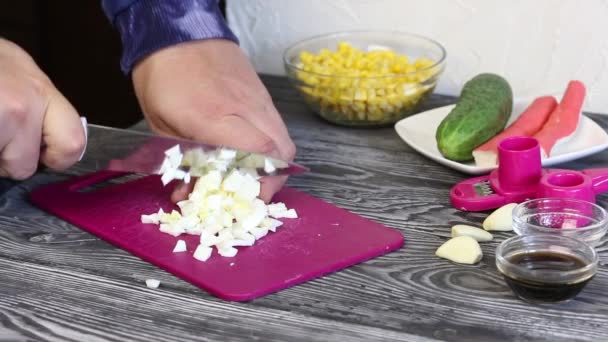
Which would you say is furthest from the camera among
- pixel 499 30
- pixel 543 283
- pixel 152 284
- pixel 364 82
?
pixel 499 30

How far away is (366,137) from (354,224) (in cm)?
37

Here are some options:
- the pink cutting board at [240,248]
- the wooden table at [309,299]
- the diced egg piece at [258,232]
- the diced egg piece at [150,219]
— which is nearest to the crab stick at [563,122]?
the wooden table at [309,299]

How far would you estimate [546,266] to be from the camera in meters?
1.05

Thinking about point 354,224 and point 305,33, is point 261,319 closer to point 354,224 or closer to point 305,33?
point 354,224

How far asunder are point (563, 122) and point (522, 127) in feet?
0.19

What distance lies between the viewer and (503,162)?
1.26 meters

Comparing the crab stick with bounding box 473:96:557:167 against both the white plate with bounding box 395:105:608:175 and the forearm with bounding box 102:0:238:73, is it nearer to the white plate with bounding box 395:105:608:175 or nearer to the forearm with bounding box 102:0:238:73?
the white plate with bounding box 395:105:608:175

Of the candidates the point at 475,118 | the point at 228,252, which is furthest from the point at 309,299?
the point at 475,118

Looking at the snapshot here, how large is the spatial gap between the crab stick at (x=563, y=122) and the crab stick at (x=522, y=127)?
0.04 feet

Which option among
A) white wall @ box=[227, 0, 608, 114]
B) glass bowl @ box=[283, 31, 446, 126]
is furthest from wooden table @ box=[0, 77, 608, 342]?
white wall @ box=[227, 0, 608, 114]

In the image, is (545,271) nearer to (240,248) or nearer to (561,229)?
(561,229)

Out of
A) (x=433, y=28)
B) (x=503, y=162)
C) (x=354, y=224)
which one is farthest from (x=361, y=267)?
(x=433, y=28)

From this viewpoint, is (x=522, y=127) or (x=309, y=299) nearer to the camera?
(x=309, y=299)

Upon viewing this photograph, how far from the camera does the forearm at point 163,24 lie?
1430mm
